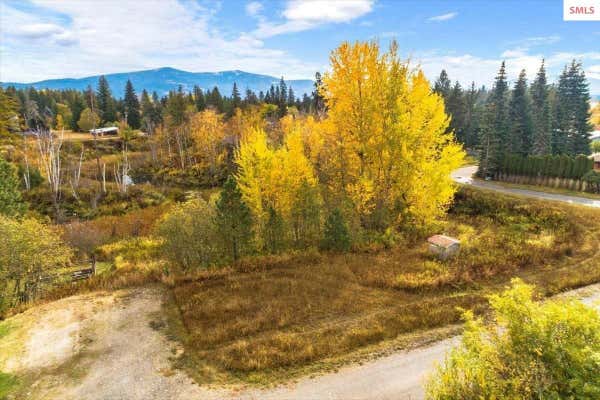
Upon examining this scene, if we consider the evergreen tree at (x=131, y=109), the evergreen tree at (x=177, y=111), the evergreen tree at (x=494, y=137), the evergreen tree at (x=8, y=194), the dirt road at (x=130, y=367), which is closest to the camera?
the dirt road at (x=130, y=367)

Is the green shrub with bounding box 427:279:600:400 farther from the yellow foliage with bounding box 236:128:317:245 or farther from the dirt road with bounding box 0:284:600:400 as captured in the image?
the yellow foliage with bounding box 236:128:317:245

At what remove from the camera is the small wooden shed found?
18866 mm

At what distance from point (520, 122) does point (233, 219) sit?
46803 millimetres

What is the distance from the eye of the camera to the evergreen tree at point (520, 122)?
4528 cm

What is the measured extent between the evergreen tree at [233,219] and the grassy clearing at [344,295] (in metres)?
1.55

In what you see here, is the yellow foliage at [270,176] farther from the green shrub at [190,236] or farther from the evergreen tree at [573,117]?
the evergreen tree at [573,117]

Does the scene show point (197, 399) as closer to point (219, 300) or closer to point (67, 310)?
point (219, 300)

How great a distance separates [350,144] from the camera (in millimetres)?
22000

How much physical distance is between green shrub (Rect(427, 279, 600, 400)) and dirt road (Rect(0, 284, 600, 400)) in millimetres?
4170

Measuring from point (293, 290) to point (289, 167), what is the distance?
774 cm

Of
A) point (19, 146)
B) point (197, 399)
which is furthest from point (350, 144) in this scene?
point (19, 146)

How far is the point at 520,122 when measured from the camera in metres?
46.2

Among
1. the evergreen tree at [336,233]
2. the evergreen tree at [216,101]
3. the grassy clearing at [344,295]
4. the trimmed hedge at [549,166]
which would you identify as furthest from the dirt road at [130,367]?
the evergreen tree at [216,101]

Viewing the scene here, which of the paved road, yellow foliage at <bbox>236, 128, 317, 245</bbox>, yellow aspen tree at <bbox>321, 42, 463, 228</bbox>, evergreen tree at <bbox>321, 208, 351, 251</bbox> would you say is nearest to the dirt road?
yellow foliage at <bbox>236, 128, 317, 245</bbox>
